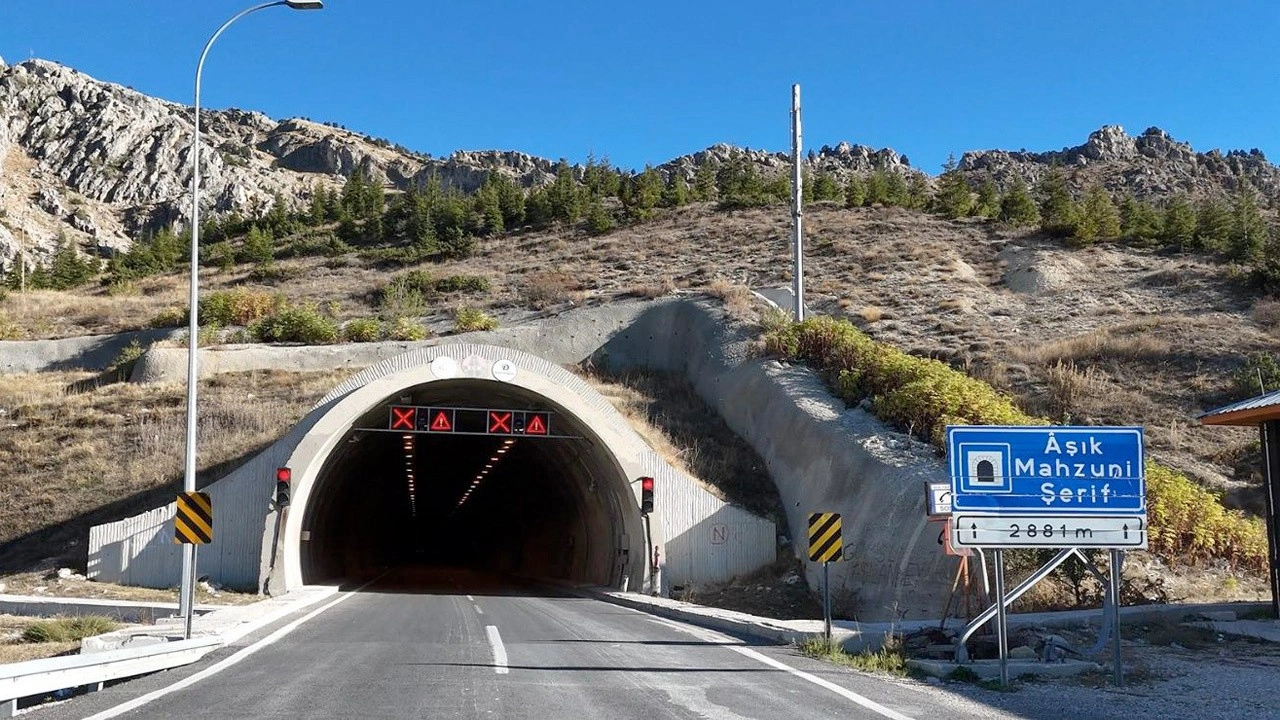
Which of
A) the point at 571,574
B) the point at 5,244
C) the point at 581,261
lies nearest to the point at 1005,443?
the point at 571,574

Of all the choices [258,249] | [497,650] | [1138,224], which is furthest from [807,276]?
[258,249]

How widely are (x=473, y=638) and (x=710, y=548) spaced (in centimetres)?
1335

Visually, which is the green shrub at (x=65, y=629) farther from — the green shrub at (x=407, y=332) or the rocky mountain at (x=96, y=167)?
the rocky mountain at (x=96, y=167)

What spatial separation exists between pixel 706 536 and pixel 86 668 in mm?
19794

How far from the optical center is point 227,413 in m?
37.7

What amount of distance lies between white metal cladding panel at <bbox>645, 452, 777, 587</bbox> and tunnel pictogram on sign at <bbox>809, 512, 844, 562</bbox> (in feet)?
40.0

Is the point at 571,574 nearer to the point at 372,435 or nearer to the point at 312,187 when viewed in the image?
the point at 372,435

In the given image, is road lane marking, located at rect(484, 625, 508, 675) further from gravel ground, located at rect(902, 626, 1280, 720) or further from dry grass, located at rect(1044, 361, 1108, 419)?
dry grass, located at rect(1044, 361, 1108, 419)

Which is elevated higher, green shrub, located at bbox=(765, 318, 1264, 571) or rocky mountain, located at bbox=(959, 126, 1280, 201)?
rocky mountain, located at bbox=(959, 126, 1280, 201)

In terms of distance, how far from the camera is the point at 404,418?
30703 mm

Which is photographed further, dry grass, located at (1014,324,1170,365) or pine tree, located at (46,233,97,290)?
pine tree, located at (46,233,97,290)

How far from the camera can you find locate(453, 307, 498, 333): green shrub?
49562mm

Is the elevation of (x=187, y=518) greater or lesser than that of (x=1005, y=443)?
lesser

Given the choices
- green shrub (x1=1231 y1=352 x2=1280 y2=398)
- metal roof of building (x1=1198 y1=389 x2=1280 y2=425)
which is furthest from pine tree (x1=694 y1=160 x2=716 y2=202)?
metal roof of building (x1=1198 y1=389 x2=1280 y2=425)
